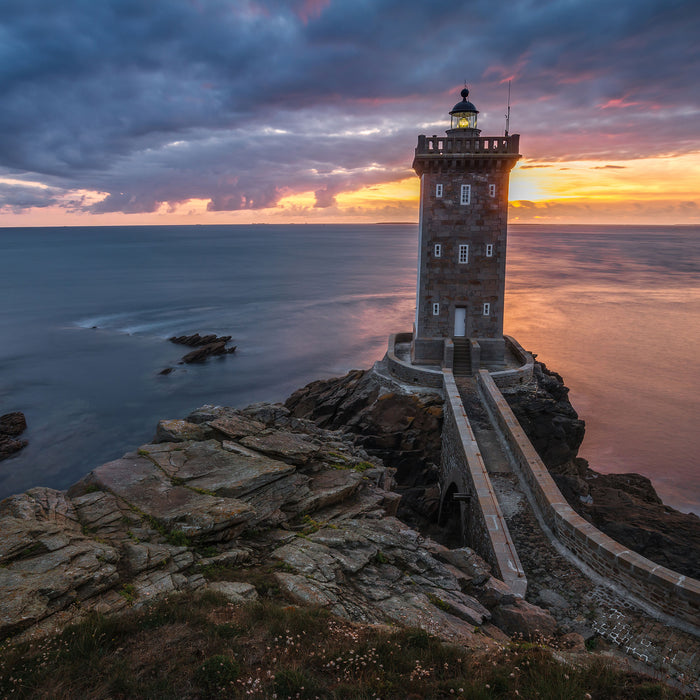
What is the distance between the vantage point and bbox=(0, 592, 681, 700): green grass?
5035 mm

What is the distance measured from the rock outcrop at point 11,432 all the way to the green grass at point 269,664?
21.4 metres

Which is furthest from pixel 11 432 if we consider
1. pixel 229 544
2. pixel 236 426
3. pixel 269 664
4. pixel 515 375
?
pixel 269 664

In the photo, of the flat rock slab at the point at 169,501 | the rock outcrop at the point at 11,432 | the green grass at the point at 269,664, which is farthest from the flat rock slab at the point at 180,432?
the rock outcrop at the point at 11,432

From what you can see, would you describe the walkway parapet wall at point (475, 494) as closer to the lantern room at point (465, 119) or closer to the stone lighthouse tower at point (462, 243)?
the stone lighthouse tower at point (462, 243)

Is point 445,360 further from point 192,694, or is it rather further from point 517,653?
point 192,694

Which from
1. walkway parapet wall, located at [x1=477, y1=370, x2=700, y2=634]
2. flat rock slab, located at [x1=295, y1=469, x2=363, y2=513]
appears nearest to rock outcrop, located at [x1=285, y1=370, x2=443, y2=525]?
walkway parapet wall, located at [x1=477, y1=370, x2=700, y2=634]

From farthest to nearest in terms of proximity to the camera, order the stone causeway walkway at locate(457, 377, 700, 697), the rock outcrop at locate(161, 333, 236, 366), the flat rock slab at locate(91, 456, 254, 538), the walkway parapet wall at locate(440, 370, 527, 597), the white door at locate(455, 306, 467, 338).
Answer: the rock outcrop at locate(161, 333, 236, 366) → the white door at locate(455, 306, 467, 338) → the walkway parapet wall at locate(440, 370, 527, 597) → the flat rock slab at locate(91, 456, 254, 538) → the stone causeway walkway at locate(457, 377, 700, 697)

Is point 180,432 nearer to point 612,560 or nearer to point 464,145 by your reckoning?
point 612,560

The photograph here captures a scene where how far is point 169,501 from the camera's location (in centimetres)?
900

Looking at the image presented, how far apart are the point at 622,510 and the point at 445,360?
9.13m

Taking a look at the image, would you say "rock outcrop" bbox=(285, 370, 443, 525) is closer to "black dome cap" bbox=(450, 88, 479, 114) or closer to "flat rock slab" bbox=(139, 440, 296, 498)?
"flat rock slab" bbox=(139, 440, 296, 498)

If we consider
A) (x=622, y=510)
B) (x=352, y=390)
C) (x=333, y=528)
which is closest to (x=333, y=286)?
(x=352, y=390)

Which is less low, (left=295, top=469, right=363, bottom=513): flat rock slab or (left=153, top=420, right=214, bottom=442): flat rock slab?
(left=153, top=420, right=214, bottom=442): flat rock slab

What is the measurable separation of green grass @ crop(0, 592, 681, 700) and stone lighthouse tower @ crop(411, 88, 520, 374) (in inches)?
670
